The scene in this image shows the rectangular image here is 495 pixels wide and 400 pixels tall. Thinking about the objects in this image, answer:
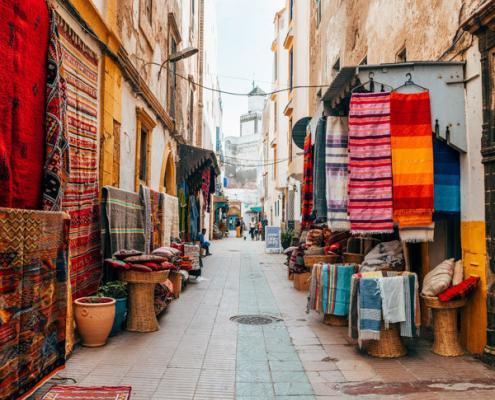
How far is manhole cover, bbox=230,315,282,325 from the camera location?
733 cm

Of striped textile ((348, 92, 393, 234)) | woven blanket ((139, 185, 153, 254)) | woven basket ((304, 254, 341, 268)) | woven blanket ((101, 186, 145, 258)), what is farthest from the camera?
woven basket ((304, 254, 341, 268))

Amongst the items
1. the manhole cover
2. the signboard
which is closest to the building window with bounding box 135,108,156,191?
the manhole cover

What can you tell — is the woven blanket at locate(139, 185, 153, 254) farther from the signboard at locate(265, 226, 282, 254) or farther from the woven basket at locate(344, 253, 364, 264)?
the signboard at locate(265, 226, 282, 254)

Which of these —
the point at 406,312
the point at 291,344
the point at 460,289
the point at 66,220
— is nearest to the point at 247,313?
the point at 291,344

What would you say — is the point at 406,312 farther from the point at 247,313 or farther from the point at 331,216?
the point at 247,313

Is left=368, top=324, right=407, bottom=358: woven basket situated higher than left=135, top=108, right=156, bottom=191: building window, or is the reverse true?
left=135, top=108, right=156, bottom=191: building window

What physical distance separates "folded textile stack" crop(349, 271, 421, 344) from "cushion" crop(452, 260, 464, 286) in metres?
0.47

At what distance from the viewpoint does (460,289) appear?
537 cm

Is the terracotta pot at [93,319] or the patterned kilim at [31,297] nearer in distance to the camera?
the patterned kilim at [31,297]

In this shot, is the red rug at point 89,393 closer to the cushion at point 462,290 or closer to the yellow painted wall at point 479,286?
the cushion at point 462,290

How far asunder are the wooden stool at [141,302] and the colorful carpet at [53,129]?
2.36m

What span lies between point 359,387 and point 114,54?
19.1 ft

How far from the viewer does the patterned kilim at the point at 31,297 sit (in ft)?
10.6

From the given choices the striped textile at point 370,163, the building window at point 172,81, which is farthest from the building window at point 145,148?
the striped textile at point 370,163
